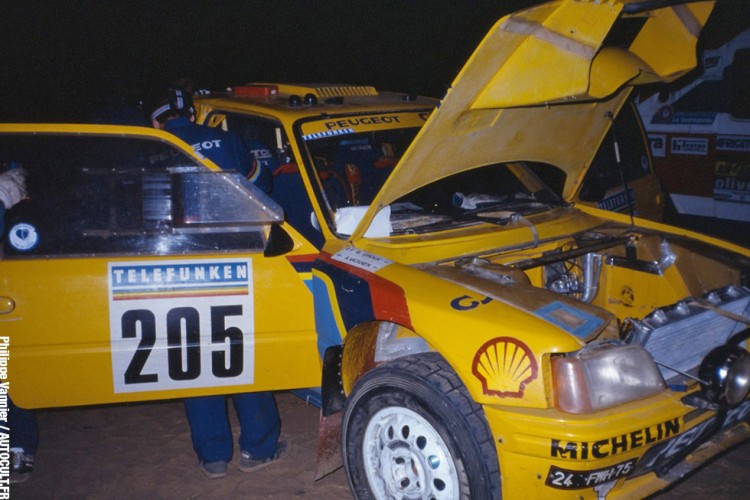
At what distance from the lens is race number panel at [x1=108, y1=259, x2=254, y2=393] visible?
3.02 m

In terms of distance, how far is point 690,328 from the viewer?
8.86ft

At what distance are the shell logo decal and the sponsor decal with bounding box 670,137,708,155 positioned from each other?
5233 millimetres

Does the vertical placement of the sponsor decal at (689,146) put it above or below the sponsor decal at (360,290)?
above

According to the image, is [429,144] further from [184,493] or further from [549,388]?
[184,493]

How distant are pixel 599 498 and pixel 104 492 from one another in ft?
8.22

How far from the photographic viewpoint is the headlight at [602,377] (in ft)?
7.57

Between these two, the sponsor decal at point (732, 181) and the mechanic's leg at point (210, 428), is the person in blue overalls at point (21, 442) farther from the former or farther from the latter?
the sponsor decal at point (732, 181)

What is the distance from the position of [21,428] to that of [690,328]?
11.2ft

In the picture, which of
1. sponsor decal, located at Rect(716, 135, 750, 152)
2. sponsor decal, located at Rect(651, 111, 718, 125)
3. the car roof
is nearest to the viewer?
the car roof

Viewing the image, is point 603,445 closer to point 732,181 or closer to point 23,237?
point 23,237

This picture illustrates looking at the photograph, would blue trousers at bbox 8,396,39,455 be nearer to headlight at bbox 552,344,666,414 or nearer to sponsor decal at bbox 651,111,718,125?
headlight at bbox 552,344,666,414

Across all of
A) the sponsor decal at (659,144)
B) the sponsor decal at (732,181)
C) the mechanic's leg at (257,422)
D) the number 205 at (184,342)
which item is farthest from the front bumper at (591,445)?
the sponsor decal at (659,144)

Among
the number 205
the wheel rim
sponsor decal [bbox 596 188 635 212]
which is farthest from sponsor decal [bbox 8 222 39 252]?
sponsor decal [bbox 596 188 635 212]

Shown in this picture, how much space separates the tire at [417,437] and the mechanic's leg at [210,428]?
982 mm
